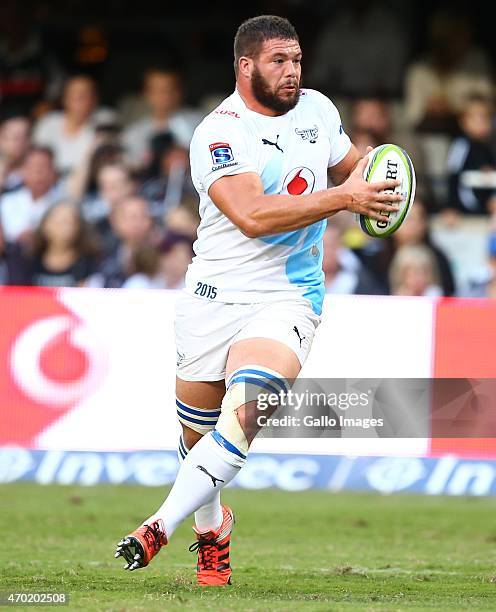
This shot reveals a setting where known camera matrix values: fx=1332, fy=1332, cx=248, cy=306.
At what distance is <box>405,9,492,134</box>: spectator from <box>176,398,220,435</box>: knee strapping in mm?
8706

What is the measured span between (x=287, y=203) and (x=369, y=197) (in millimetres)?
381

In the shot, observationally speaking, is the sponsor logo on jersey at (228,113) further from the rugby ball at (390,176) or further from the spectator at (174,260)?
the spectator at (174,260)

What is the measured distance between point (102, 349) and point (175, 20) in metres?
7.48

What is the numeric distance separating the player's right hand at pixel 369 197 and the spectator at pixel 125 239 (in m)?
7.02

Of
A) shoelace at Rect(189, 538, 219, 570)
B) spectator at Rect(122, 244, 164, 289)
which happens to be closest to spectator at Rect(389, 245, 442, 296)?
spectator at Rect(122, 244, 164, 289)

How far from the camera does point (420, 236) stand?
13242 millimetres

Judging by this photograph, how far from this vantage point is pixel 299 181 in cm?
653

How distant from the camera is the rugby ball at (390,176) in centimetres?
634

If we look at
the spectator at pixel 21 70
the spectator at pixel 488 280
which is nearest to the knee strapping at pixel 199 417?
the spectator at pixel 488 280

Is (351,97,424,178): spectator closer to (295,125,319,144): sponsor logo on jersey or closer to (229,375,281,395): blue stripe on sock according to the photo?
(295,125,319,144): sponsor logo on jersey

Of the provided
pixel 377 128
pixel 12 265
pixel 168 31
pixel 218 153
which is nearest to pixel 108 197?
pixel 12 265

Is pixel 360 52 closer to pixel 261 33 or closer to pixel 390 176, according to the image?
pixel 261 33

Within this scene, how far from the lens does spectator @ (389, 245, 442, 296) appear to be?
12.8 meters

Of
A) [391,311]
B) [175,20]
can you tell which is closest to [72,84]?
[175,20]
